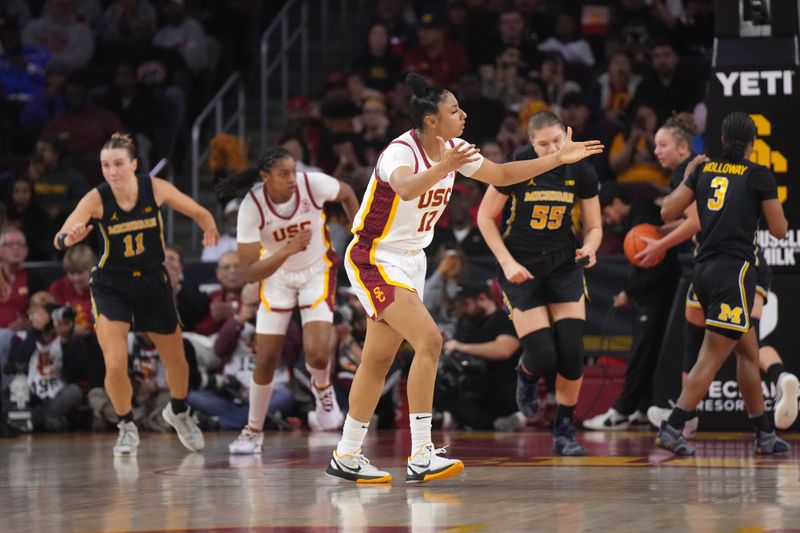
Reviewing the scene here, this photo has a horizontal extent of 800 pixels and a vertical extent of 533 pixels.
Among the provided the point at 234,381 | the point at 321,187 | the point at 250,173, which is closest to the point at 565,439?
the point at 321,187

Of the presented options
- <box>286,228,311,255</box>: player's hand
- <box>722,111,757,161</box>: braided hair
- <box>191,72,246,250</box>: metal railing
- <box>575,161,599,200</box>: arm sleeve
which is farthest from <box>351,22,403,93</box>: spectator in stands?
<box>722,111,757,161</box>: braided hair

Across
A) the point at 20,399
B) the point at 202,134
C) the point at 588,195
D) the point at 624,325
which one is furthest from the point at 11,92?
the point at 588,195

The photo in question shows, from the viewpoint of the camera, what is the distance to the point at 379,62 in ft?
55.0

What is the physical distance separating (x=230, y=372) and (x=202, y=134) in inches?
230

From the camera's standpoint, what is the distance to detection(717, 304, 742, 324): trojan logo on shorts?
8.62 m

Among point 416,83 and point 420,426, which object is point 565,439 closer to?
point 420,426

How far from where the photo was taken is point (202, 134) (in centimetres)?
1762

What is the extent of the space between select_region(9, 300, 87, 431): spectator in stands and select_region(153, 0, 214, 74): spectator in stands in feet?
18.1

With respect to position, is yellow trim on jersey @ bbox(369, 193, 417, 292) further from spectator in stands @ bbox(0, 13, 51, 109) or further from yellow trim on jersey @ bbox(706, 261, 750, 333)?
spectator in stands @ bbox(0, 13, 51, 109)

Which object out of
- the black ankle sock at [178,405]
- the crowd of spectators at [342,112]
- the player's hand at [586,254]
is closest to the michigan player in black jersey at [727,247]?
the player's hand at [586,254]

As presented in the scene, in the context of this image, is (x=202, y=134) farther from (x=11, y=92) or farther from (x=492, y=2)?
(x=492, y=2)

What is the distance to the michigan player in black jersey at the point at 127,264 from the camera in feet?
31.0

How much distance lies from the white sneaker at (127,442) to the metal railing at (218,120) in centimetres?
611

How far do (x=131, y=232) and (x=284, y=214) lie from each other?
1.07 m
